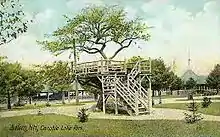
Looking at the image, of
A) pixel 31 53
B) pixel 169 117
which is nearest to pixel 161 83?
pixel 169 117

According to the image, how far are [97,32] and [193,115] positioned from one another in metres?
1.28

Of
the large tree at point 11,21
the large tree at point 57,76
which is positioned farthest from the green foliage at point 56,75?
the large tree at point 11,21

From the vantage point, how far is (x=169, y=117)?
725 cm

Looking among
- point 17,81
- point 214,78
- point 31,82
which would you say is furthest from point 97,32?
point 214,78

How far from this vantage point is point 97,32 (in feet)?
23.1

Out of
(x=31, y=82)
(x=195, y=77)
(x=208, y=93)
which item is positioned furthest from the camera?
(x=31, y=82)

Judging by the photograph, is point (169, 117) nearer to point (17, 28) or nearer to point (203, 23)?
point (203, 23)

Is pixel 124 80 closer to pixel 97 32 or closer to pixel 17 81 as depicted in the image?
pixel 97 32

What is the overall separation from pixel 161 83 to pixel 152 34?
0.76 meters

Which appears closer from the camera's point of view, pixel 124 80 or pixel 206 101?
pixel 206 101

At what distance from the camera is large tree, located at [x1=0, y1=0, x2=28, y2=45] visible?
6945 millimetres

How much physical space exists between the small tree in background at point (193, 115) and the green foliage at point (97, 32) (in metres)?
0.81

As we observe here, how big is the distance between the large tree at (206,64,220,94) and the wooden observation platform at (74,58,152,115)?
0.67 meters

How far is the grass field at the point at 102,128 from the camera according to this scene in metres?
6.76
